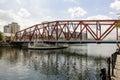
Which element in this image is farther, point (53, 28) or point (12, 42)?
point (12, 42)

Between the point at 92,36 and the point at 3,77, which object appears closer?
the point at 3,77

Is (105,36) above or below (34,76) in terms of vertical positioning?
above

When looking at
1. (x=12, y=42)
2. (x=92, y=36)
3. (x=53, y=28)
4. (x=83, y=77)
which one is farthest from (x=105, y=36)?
(x=12, y=42)

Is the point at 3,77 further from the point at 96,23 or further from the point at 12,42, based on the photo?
the point at 12,42

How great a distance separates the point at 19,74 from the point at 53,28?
10358cm

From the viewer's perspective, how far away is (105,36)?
121 m

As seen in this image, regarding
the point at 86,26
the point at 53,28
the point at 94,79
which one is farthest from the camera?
the point at 53,28

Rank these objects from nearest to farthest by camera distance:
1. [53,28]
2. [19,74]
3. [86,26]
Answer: [19,74] → [86,26] → [53,28]

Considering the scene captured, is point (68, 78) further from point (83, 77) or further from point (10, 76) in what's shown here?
point (10, 76)

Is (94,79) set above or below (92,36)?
below

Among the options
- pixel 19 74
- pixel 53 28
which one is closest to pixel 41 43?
pixel 53 28

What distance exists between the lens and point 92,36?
12350 centimetres

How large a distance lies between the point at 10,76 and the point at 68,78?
34.8 feet

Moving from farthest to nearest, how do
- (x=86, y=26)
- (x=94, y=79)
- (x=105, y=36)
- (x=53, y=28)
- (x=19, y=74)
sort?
1. (x=53, y=28)
2. (x=86, y=26)
3. (x=105, y=36)
4. (x=19, y=74)
5. (x=94, y=79)
